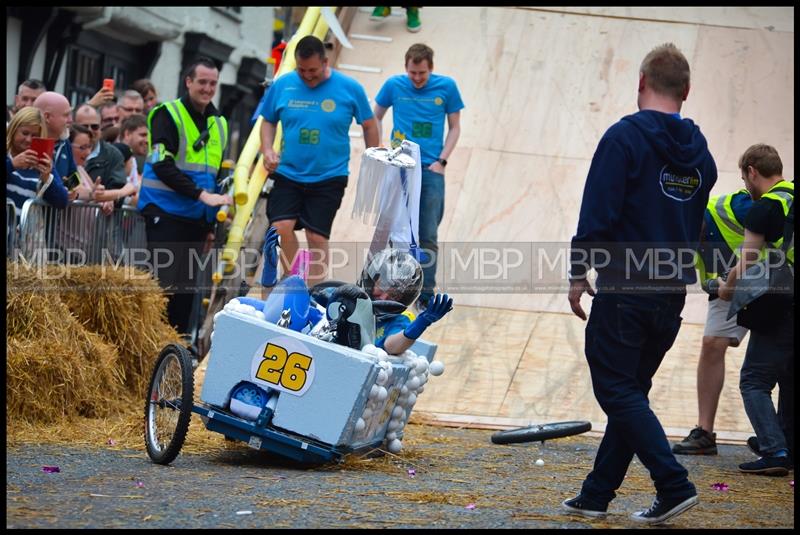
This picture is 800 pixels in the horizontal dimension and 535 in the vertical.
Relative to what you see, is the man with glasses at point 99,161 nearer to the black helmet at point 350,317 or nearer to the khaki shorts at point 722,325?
the black helmet at point 350,317

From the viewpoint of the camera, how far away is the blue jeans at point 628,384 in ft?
16.9

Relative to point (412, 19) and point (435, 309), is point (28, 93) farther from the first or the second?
point (412, 19)

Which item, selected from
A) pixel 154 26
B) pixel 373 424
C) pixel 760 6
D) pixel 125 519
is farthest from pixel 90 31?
pixel 125 519

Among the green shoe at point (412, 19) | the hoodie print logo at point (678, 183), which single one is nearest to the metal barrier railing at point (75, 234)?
the hoodie print logo at point (678, 183)

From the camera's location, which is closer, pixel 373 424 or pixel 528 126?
pixel 373 424

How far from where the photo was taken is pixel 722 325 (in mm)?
7949

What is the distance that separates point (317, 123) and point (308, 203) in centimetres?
61

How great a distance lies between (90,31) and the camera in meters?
22.5

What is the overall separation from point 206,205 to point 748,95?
7.70m

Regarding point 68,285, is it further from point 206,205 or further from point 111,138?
point 111,138

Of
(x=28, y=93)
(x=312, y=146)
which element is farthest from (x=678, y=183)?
(x=28, y=93)

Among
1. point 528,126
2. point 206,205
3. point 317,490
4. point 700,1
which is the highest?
point 700,1

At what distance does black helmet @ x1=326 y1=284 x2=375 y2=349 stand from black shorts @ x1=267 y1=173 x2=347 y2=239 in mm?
3534

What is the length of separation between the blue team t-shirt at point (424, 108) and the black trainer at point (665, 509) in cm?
601
